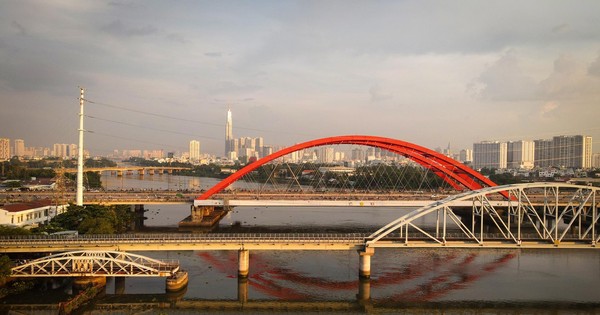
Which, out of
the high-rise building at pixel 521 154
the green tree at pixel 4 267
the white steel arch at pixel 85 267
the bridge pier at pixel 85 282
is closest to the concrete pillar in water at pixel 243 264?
the white steel arch at pixel 85 267

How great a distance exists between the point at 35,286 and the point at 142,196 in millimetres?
22090

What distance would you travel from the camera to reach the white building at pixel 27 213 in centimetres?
2697

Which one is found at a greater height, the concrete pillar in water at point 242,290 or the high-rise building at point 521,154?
the high-rise building at point 521,154

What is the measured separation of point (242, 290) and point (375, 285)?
5.98 meters

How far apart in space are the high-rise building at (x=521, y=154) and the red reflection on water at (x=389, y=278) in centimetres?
12036

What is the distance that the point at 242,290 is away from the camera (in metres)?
20.7

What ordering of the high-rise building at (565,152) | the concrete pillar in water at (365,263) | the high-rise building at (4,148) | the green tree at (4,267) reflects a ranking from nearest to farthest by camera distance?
the green tree at (4,267), the concrete pillar in water at (365,263), the high-rise building at (565,152), the high-rise building at (4,148)

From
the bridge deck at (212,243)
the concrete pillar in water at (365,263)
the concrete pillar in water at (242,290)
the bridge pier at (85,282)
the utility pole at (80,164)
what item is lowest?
Result: the concrete pillar in water at (242,290)

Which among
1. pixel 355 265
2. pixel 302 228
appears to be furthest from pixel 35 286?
pixel 302 228

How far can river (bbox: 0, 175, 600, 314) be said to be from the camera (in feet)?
62.1

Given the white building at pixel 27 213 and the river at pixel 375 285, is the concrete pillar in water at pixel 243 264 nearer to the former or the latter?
the river at pixel 375 285

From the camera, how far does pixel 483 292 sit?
20.6 meters

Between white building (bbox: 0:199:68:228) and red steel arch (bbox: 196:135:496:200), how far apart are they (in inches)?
420

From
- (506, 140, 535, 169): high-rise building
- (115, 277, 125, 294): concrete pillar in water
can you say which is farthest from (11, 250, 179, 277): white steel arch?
(506, 140, 535, 169): high-rise building
